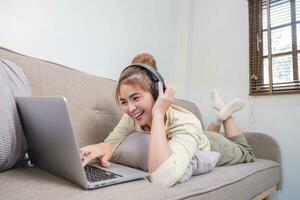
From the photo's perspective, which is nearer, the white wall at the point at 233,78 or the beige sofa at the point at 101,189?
the beige sofa at the point at 101,189

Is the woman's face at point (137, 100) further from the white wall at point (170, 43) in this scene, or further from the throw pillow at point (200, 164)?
the white wall at point (170, 43)

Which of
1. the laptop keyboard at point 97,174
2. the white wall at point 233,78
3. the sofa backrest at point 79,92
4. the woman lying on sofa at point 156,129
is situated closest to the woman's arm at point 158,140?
the woman lying on sofa at point 156,129

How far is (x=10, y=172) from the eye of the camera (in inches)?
26.4

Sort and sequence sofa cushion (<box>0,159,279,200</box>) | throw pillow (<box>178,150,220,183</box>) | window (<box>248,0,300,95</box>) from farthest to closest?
window (<box>248,0,300,95</box>) → throw pillow (<box>178,150,220,183</box>) → sofa cushion (<box>0,159,279,200</box>)

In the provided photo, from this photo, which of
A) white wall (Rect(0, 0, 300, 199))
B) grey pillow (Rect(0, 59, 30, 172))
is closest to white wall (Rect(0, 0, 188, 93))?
white wall (Rect(0, 0, 300, 199))

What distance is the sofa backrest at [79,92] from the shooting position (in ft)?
2.90

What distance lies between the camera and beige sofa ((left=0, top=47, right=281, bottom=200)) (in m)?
0.53

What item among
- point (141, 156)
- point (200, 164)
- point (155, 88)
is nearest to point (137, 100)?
point (155, 88)

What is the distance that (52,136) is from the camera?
1.92 feet

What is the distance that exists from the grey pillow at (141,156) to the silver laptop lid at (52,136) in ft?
0.87

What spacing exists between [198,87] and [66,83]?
1.33 meters

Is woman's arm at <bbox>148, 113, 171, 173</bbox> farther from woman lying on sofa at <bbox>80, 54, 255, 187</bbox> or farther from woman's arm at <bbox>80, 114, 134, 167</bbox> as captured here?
woman's arm at <bbox>80, 114, 134, 167</bbox>

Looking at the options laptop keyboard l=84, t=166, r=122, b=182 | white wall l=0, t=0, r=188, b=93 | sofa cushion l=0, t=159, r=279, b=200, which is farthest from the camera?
white wall l=0, t=0, r=188, b=93

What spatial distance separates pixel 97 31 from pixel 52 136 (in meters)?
1.09
